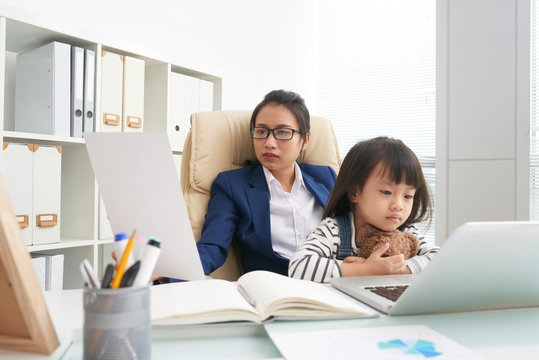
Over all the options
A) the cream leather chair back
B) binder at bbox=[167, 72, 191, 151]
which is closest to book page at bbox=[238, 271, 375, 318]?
the cream leather chair back

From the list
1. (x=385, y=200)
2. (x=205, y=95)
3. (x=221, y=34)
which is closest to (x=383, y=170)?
(x=385, y=200)

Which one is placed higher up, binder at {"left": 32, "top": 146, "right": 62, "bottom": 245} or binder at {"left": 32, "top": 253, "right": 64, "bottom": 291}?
binder at {"left": 32, "top": 146, "right": 62, "bottom": 245}

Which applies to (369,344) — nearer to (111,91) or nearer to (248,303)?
(248,303)

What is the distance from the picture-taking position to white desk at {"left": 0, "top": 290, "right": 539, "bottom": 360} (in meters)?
0.52

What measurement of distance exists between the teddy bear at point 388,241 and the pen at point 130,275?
30.6 inches

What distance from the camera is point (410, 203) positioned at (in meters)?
1.19

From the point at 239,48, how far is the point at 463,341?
2777mm

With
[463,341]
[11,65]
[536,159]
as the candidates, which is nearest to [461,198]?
[536,159]

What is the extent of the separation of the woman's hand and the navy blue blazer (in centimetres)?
40

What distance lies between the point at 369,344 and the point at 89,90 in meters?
1.68

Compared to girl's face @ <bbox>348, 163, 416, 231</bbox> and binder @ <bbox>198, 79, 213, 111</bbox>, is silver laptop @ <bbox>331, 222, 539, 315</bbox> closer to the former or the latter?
girl's face @ <bbox>348, 163, 416, 231</bbox>

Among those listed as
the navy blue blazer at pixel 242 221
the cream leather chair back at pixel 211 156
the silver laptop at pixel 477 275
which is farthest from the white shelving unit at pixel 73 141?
the silver laptop at pixel 477 275

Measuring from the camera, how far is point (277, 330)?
1.91ft

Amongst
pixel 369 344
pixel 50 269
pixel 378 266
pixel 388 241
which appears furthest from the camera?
pixel 50 269
